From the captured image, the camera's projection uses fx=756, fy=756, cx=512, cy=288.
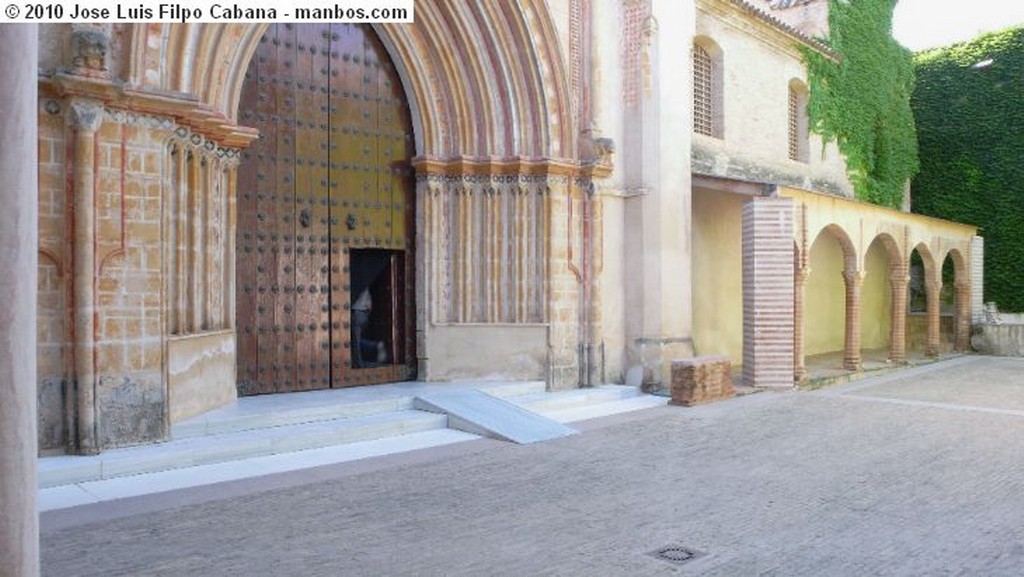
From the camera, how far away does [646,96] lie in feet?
32.2

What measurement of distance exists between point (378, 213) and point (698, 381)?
4.28 m

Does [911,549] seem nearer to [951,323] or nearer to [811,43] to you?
[811,43]

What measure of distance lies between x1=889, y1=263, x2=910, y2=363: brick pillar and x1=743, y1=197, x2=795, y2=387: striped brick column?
481 cm

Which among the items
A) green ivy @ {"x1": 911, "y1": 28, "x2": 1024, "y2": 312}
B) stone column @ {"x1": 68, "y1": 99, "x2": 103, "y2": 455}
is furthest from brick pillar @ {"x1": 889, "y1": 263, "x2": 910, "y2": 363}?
stone column @ {"x1": 68, "y1": 99, "x2": 103, "y2": 455}

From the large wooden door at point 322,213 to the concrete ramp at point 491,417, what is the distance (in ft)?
4.66

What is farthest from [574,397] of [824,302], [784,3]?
[784,3]

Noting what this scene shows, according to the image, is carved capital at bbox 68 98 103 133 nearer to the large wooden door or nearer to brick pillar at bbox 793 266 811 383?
the large wooden door

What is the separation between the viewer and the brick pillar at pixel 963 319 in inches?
645

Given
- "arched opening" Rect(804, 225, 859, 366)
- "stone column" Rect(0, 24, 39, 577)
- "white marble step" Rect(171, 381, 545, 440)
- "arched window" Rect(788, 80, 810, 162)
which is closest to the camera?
"stone column" Rect(0, 24, 39, 577)

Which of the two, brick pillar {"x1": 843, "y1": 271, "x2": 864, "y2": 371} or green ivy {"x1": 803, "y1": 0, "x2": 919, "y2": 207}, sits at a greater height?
green ivy {"x1": 803, "y1": 0, "x2": 919, "y2": 207}

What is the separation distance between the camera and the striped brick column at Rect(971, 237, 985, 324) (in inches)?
645

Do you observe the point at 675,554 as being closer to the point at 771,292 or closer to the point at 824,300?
the point at 771,292

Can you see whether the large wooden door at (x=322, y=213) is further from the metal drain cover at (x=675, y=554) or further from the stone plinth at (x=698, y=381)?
the metal drain cover at (x=675, y=554)

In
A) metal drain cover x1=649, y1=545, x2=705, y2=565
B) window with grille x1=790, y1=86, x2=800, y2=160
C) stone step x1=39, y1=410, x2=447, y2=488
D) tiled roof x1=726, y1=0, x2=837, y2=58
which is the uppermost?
tiled roof x1=726, y1=0, x2=837, y2=58
